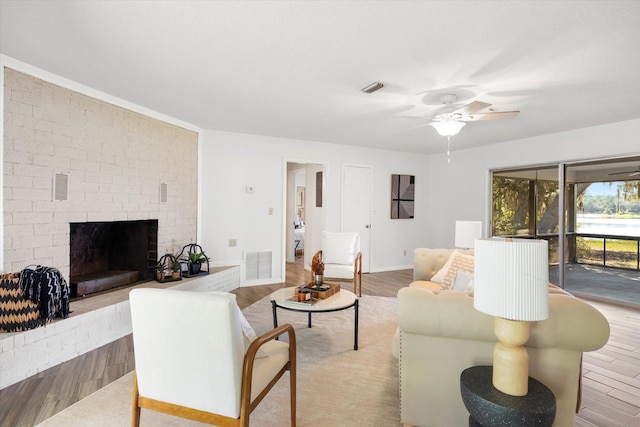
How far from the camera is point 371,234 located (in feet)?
21.0

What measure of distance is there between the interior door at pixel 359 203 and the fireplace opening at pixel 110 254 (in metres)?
3.28

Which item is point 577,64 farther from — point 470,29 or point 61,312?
point 61,312

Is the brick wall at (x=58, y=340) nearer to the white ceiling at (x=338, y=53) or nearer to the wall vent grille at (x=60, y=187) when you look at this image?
the wall vent grille at (x=60, y=187)

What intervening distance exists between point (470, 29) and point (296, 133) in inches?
132

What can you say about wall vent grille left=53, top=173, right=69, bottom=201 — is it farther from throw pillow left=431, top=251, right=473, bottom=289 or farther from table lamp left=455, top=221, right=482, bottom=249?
table lamp left=455, top=221, right=482, bottom=249

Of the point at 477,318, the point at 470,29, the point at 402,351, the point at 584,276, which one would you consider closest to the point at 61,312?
the point at 402,351

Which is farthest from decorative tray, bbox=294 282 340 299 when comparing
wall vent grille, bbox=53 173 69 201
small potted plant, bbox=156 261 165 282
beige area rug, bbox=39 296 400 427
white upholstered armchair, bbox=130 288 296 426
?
wall vent grille, bbox=53 173 69 201

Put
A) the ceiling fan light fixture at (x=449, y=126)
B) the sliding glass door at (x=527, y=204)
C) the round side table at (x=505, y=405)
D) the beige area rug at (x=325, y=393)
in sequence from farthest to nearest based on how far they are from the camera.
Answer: the sliding glass door at (x=527, y=204), the ceiling fan light fixture at (x=449, y=126), the beige area rug at (x=325, y=393), the round side table at (x=505, y=405)

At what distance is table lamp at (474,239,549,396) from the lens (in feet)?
4.39

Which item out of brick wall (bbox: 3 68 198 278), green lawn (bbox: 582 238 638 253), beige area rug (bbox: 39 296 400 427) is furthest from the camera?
green lawn (bbox: 582 238 638 253)

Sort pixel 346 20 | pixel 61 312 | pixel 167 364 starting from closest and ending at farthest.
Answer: pixel 167 364 < pixel 346 20 < pixel 61 312

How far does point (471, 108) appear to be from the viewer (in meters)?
3.07

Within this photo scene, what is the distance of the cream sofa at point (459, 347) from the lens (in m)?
1.50

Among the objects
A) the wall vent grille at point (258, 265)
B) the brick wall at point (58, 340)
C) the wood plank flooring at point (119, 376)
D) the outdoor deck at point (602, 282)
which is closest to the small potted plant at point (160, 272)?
the brick wall at point (58, 340)
